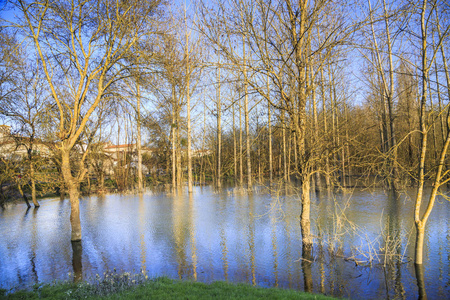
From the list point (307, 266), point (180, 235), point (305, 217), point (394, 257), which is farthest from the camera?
point (180, 235)

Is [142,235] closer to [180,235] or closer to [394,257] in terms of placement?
[180,235]

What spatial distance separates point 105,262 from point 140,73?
21.6 feet

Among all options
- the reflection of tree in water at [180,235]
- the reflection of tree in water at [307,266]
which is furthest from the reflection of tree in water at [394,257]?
the reflection of tree in water at [180,235]

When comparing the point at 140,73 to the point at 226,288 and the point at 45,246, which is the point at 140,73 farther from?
the point at 226,288

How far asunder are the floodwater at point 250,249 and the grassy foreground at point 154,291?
3.00 ft

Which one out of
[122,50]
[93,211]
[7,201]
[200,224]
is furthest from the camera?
[7,201]

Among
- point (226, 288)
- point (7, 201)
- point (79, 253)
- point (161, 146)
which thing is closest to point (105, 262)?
point (79, 253)

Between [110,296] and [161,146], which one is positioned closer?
[110,296]


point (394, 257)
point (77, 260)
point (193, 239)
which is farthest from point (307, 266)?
point (77, 260)

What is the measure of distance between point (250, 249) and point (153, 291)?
3856 mm

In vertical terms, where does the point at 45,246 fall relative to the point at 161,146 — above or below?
below

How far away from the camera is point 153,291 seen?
5.55 metres

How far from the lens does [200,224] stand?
41.1 ft

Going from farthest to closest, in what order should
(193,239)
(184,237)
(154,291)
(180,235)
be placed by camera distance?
1. (180,235)
2. (184,237)
3. (193,239)
4. (154,291)
